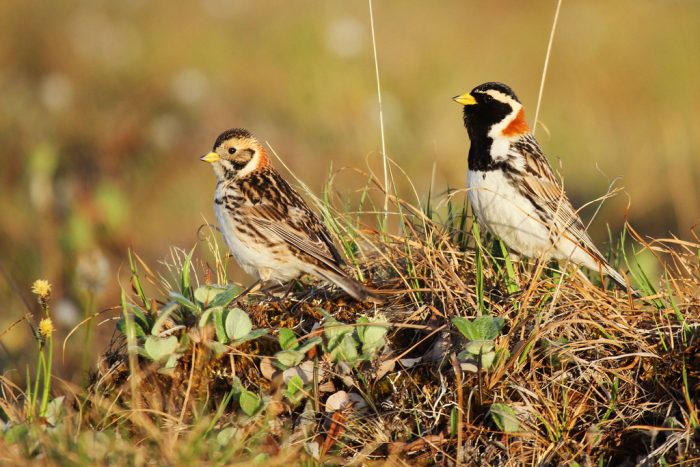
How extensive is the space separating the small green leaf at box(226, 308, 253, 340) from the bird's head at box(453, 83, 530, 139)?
2.24 m

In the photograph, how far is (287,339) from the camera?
5152 millimetres

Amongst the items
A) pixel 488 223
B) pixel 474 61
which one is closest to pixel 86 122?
pixel 474 61

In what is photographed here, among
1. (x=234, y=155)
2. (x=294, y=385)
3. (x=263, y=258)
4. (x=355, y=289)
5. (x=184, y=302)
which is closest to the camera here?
(x=294, y=385)

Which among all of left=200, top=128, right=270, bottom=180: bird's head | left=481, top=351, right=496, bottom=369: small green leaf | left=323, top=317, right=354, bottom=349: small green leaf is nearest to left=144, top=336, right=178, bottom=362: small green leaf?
left=323, top=317, right=354, bottom=349: small green leaf

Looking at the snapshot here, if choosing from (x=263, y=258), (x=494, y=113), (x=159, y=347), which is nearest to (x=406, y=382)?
(x=159, y=347)

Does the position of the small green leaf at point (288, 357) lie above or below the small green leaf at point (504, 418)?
above

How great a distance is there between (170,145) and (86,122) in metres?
0.97

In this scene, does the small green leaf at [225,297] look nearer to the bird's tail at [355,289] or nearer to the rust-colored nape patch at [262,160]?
the bird's tail at [355,289]

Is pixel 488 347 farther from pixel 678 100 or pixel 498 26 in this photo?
pixel 498 26

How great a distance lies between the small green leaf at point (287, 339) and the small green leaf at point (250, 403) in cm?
34

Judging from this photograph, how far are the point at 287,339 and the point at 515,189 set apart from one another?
1913 millimetres

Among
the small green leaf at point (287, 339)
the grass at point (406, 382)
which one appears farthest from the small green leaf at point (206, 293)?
the small green leaf at point (287, 339)

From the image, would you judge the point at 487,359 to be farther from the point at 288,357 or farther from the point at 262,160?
the point at 262,160

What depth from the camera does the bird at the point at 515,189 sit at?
19.9 feet
